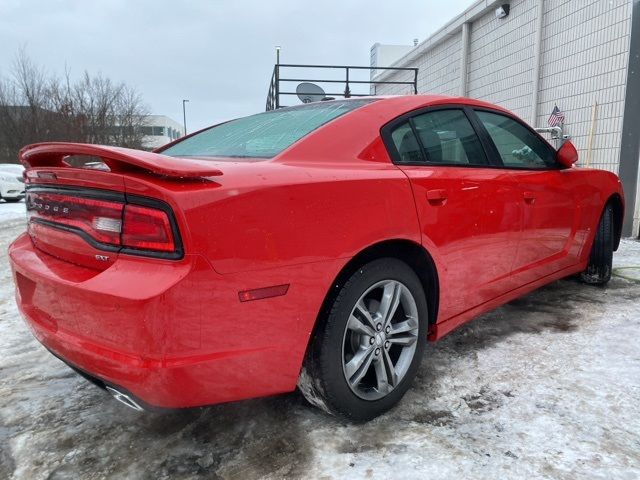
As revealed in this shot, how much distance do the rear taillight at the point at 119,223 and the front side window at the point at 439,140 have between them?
1.15m

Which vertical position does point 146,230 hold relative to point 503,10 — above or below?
below

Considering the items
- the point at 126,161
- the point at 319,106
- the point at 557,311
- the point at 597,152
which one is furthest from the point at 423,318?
the point at 597,152

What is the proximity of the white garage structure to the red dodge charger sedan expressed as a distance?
15.8ft

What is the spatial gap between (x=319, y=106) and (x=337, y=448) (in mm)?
1674

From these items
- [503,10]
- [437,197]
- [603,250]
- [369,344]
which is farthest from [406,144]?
[503,10]

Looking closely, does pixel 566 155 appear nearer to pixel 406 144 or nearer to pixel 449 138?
pixel 449 138

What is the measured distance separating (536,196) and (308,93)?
5086mm

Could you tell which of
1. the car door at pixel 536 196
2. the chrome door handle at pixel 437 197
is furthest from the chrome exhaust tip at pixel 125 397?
the car door at pixel 536 196

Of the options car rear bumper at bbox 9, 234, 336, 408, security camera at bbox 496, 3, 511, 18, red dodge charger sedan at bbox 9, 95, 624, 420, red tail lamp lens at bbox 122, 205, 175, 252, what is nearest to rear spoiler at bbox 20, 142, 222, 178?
red dodge charger sedan at bbox 9, 95, 624, 420

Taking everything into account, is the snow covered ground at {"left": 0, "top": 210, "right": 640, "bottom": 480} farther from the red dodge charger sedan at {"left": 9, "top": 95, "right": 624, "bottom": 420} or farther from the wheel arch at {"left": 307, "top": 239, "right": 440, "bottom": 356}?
the wheel arch at {"left": 307, "top": 239, "right": 440, "bottom": 356}

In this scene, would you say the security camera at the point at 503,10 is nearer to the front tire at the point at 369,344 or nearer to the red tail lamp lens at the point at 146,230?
the front tire at the point at 369,344

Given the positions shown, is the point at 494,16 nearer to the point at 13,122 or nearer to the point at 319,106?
the point at 319,106

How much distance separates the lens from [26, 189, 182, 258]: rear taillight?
4.94 ft

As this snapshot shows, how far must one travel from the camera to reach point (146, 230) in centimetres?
154
